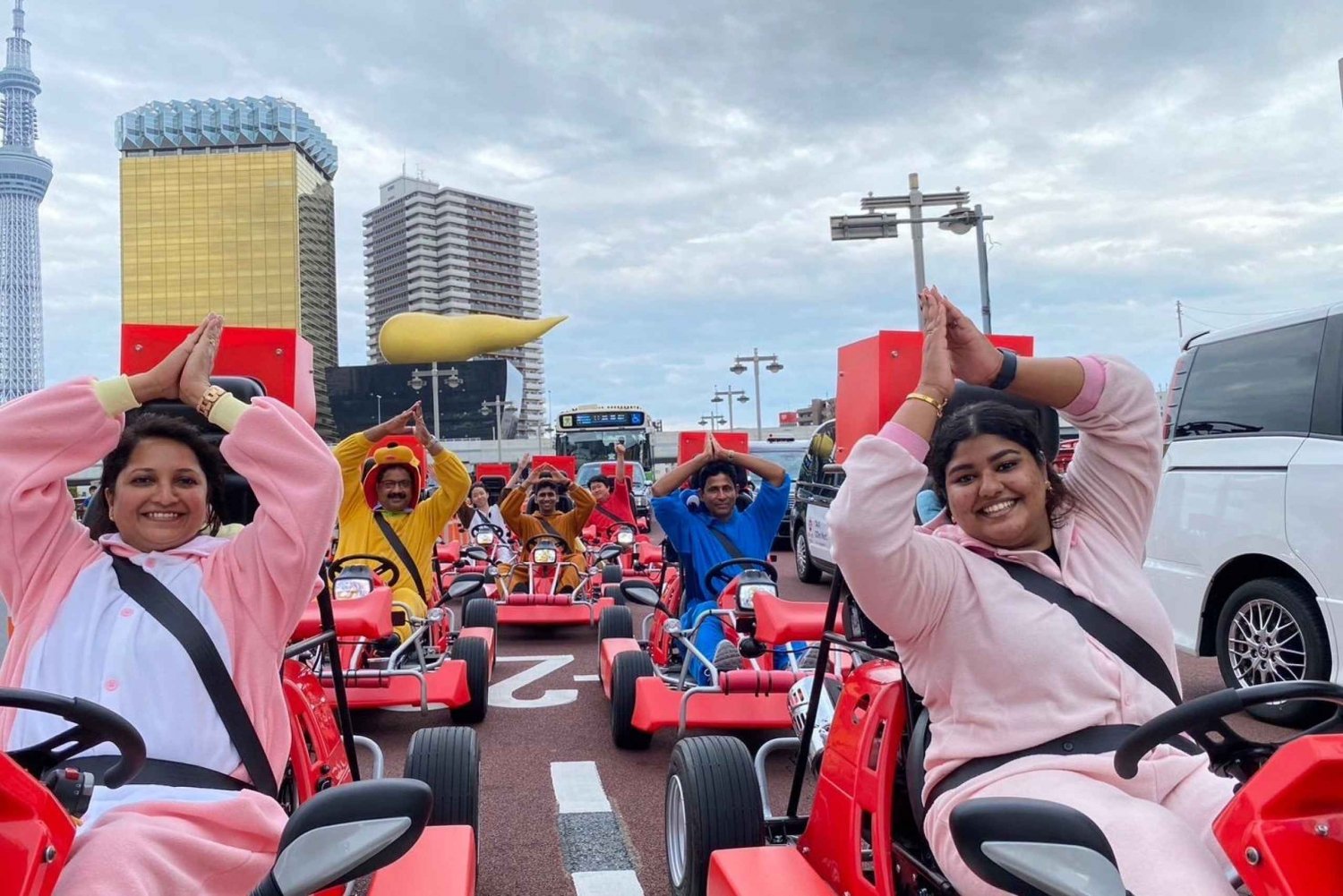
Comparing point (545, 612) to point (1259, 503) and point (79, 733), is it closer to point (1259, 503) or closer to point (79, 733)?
point (1259, 503)

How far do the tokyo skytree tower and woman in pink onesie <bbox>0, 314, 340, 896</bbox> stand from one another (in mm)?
125767

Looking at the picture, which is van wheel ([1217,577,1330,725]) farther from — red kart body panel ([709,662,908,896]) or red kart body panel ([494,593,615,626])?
red kart body panel ([494,593,615,626])

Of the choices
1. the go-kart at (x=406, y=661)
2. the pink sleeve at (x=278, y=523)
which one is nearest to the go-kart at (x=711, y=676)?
the go-kart at (x=406, y=661)

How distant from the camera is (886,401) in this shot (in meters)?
Result: 3.01

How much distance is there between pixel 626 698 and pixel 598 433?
1777 centimetres

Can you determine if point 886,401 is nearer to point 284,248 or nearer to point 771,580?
point 771,580

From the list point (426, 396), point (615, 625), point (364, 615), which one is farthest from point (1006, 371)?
point (426, 396)

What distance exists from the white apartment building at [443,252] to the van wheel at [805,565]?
62.3 m

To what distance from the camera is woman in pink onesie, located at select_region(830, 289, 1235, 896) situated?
6.89 ft

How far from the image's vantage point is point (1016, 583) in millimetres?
2379

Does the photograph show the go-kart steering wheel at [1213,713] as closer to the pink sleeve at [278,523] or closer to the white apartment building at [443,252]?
the pink sleeve at [278,523]

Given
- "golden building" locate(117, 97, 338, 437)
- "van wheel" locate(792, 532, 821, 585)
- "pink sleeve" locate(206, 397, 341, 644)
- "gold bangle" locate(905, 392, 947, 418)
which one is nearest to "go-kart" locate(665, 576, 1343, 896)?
"gold bangle" locate(905, 392, 947, 418)

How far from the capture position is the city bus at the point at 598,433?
2303 cm

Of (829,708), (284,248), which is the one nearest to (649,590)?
(829,708)
